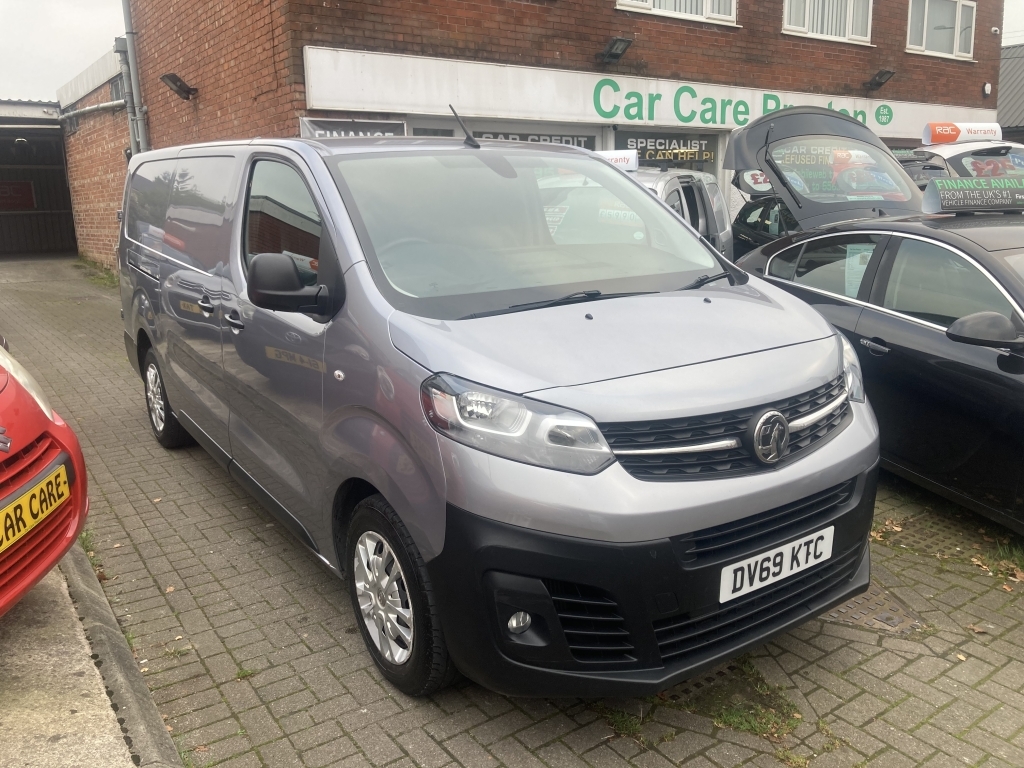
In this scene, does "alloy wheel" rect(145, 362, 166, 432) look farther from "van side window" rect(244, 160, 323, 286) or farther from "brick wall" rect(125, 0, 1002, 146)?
"brick wall" rect(125, 0, 1002, 146)

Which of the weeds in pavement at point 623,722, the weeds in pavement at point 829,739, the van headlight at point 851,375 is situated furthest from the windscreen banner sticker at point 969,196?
the weeds in pavement at point 623,722

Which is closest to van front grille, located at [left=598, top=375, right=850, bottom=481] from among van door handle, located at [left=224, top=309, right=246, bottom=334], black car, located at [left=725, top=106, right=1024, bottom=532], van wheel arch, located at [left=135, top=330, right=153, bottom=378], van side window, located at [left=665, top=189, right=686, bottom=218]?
black car, located at [left=725, top=106, right=1024, bottom=532]

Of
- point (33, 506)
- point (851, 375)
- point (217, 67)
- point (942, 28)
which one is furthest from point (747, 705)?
point (942, 28)

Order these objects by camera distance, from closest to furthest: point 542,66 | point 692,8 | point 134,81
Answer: point 542,66 → point 692,8 → point 134,81

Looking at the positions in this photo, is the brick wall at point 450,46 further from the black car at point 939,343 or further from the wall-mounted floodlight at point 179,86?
the black car at point 939,343

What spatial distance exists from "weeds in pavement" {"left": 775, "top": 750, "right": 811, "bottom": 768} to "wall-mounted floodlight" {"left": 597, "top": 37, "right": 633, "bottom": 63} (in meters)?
10.6

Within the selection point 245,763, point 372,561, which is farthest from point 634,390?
point 245,763

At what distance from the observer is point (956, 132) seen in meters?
14.6

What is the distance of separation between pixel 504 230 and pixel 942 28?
16628 mm

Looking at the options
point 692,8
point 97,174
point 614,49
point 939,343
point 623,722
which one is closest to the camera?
point 623,722

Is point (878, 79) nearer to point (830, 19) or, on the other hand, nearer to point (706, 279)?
point (830, 19)

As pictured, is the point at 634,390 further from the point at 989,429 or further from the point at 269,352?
the point at 989,429

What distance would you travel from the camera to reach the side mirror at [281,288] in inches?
120

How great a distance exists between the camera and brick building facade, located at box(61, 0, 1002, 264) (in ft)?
32.0
